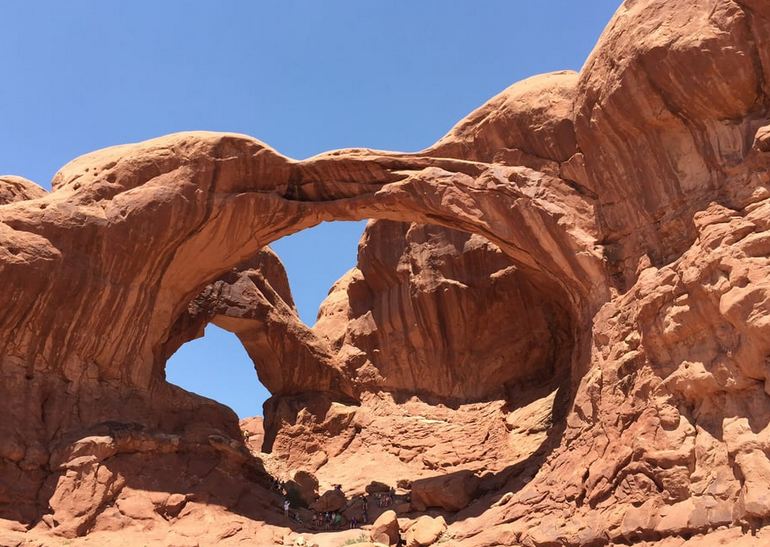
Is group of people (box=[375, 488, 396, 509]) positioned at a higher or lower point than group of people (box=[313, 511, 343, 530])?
higher

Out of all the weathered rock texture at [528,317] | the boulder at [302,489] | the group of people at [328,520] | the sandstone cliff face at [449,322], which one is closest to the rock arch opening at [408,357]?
the sandstone cliff face at [449,322]

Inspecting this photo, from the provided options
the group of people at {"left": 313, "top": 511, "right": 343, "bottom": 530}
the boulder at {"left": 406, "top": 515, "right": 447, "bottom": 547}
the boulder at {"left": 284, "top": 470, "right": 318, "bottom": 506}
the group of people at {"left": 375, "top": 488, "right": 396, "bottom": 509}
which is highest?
the boulder at {"left": 284, "top": 470, "right": 318, "bottom": 506}

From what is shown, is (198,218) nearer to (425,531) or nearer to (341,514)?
(341,514)

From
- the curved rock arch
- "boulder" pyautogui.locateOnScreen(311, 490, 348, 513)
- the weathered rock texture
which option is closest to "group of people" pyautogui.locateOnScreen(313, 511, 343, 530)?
"boulder" pyautogui.locateOnScreen(311, 490, 348, 513)

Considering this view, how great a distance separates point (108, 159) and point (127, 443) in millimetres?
7432

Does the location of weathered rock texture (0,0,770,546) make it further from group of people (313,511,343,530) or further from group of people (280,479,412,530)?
group of people (313,511,343,530)

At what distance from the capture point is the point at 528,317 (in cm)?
2658

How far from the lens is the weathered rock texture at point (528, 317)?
571 inches

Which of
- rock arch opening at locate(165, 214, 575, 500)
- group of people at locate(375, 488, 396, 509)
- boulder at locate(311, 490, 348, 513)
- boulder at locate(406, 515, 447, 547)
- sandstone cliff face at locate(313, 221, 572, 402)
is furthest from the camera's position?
sandstone cliff face at locate(313, 221, 572, 402)

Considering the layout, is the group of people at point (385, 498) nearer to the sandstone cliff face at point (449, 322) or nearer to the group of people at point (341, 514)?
the group of people at point (341, 514)

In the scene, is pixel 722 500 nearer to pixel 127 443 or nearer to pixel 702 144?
pixel 702 144

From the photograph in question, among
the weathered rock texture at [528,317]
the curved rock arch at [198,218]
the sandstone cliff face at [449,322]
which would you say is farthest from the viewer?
the sandstone cliff face at [449,322]

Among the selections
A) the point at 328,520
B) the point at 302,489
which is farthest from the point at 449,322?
the point at 328,520

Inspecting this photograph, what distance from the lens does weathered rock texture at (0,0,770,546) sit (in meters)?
14.5
